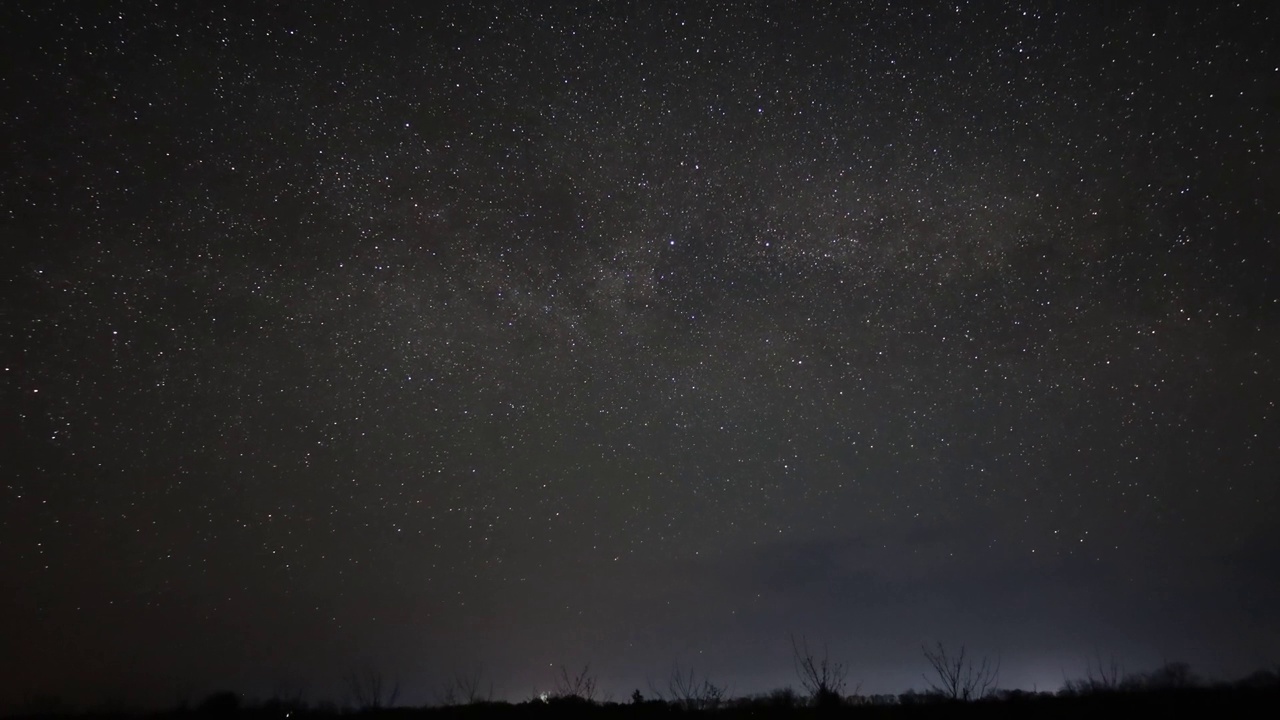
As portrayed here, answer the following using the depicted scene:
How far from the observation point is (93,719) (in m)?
20.5

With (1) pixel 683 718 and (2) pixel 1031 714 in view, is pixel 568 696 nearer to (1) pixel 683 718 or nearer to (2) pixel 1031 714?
(1) pixel 683 718

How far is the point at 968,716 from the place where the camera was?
12.1m

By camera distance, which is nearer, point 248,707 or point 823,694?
point 823,694

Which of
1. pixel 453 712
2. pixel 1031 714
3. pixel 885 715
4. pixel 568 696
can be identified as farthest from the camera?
pixel 568 696

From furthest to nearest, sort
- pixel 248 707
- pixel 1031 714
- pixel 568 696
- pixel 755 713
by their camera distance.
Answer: pixel 248 707 → pixel 568 696 → pixel 755 713 → pixel 1031 714

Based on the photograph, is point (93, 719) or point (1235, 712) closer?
point (1235, 712)

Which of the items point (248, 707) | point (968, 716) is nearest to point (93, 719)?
point (248, 707)

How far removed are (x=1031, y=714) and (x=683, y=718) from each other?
21.7ft

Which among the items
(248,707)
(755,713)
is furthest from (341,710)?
(755,713)

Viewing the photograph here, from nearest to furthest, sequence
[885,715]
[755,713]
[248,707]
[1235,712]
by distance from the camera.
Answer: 1. [1235,712]
2. [885,715]
3. [755,713]
4. [248,707]

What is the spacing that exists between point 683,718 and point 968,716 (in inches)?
228

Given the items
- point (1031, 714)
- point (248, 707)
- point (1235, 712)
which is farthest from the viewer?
point (248, 707)

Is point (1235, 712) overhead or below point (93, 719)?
overhead

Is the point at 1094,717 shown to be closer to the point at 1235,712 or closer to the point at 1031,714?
the point at 1031,714
